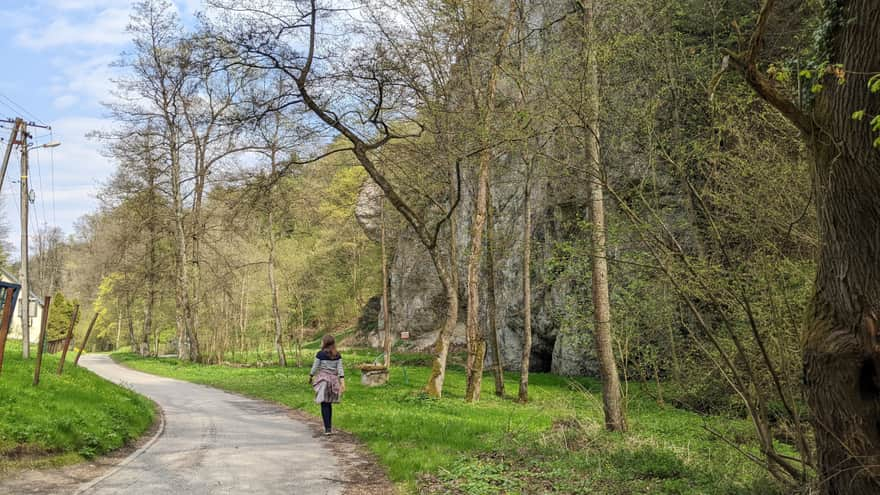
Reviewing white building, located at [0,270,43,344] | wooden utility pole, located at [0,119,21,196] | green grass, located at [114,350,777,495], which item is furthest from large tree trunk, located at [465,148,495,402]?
white building, located at [0,270,43,344]

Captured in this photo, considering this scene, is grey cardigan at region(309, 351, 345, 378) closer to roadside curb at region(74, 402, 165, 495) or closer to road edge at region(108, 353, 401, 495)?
road edge at region(108, 353, 401, 495)

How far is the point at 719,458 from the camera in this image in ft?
25.5

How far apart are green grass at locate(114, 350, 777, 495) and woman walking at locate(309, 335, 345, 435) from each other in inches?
25.8

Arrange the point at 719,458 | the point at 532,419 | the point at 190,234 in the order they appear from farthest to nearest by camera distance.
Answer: the point at 190,234
the point at 532,419
the point at 719,458

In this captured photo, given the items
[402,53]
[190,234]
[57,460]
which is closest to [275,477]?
[57,460]

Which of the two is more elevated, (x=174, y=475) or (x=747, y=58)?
(x=747, y=58)

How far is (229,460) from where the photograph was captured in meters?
7.99

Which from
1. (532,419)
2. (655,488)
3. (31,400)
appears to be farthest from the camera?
(532,419)

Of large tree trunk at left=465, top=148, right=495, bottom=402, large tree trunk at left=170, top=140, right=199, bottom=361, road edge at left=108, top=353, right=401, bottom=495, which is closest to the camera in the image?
road edge at left=108, top=353, right=401, bottom=495

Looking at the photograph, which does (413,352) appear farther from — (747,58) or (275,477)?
(747,58)

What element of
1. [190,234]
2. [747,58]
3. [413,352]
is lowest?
[413,352]

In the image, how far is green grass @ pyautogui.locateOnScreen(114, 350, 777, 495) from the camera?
6.62m

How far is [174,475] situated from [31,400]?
3.81 metres

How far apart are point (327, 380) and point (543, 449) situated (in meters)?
3.84
